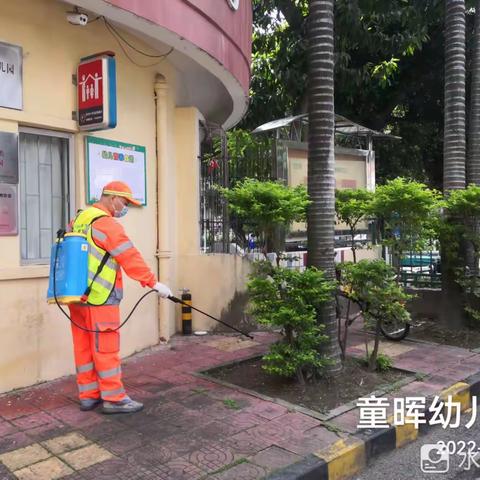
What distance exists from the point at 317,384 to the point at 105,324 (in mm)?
2043

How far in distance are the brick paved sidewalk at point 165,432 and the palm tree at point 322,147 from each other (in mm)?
968

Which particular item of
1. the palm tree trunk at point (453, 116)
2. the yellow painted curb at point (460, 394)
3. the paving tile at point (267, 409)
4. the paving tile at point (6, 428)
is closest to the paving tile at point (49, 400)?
the paving tile at point (6, 428)

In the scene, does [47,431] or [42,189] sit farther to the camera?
[42,189]

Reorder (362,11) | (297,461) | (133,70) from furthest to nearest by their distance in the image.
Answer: (362,11)
(133,70)
(297,461)

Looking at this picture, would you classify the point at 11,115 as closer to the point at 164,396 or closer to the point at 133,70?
the point at 133,70

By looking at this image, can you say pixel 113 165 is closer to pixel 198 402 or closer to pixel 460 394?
pixel 198 402

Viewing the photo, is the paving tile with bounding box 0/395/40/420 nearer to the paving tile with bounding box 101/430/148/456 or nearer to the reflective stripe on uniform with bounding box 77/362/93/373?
the reflective stripe on uniform with bounding box 77/362/93/373

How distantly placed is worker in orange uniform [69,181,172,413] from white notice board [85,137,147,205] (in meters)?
1.20

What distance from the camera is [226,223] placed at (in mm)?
7891

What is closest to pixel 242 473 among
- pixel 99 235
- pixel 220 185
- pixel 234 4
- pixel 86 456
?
pixel 86 456

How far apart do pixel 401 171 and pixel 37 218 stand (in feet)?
40.8

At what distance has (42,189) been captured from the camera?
5320 mm

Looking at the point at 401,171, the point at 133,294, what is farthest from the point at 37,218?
the point at 401,171

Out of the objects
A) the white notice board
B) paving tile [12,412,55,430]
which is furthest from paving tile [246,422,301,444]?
the white notice board
